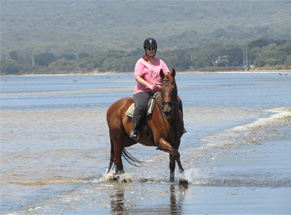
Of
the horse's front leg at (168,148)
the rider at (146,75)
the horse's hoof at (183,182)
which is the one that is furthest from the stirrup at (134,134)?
the horse's hoof at (183,182)

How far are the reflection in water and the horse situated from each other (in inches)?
25.0

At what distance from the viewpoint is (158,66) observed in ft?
38.4

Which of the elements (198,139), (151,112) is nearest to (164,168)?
(151,112)

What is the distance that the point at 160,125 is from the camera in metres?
11.3

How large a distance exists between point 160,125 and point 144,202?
5.70 ft

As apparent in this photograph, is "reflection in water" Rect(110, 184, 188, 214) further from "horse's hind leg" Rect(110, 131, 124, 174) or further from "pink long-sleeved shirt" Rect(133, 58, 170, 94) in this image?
"pink long-sleeved shirt" Rect(133, 58, 170, 94)

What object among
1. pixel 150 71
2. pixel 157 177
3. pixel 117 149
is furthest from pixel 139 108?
pixel 157 177

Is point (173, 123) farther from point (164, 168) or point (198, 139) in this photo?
point (198, 139)

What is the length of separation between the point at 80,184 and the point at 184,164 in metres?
3.10

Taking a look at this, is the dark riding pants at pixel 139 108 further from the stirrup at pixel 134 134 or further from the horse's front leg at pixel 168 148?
the horse's front leg at pixel 168 148

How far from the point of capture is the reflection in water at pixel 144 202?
9531 mm

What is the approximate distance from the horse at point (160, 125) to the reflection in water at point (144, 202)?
2.08 feet

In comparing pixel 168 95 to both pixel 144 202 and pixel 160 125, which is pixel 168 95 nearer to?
pixel 160 125

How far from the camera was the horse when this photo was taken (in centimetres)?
1082
